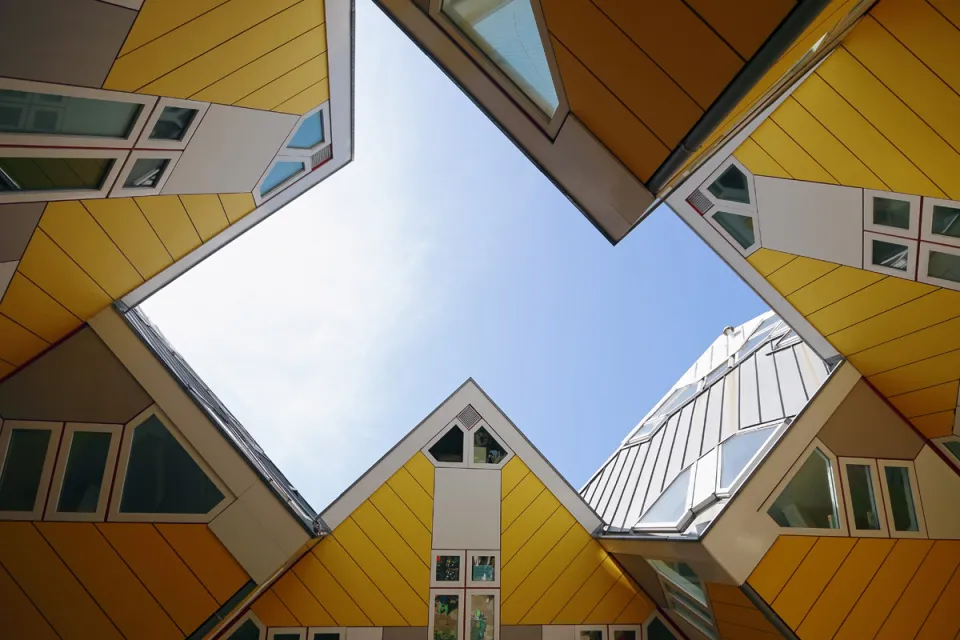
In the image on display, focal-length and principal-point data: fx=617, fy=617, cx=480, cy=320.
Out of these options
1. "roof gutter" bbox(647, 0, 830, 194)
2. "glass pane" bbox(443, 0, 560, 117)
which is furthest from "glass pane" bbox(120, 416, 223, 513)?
Answer: "roof gutter" bbox(647, 0, 830, 194)

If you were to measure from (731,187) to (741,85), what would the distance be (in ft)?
11.1

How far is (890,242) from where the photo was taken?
4820mm

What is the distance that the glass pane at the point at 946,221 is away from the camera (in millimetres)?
4285

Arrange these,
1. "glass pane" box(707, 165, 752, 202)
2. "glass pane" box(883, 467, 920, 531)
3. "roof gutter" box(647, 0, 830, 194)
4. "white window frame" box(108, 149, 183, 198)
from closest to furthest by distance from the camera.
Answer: "roof gutter" box(647, 0, 830, 194), "white window frame" box(108, 149, 183, 198), "glass pane" box(707, 165, 752, 202), "glass pane" box(883, 467, 920, 531)

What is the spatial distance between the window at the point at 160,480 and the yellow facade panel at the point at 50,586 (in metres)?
0.58

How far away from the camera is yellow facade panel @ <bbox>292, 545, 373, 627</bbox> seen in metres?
6.75

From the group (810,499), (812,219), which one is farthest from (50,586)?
(812,219)

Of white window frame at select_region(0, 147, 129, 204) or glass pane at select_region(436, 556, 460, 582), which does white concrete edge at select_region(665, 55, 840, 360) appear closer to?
white window frame at select_region(0, 147, 129, 204)

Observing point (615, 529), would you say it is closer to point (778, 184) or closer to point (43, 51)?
point (778, 184)

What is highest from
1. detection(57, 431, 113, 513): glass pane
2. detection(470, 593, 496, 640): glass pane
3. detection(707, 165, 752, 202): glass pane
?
detection(57, 431, 113, 513): glass pane

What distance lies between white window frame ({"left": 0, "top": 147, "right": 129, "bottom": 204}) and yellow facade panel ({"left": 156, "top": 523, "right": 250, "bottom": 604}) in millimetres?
2984

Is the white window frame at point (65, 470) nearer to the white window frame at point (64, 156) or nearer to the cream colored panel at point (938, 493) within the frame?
the white window frame at point (64, 156)

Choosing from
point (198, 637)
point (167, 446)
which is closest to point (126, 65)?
point (167, 446)

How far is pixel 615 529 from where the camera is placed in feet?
23.8
